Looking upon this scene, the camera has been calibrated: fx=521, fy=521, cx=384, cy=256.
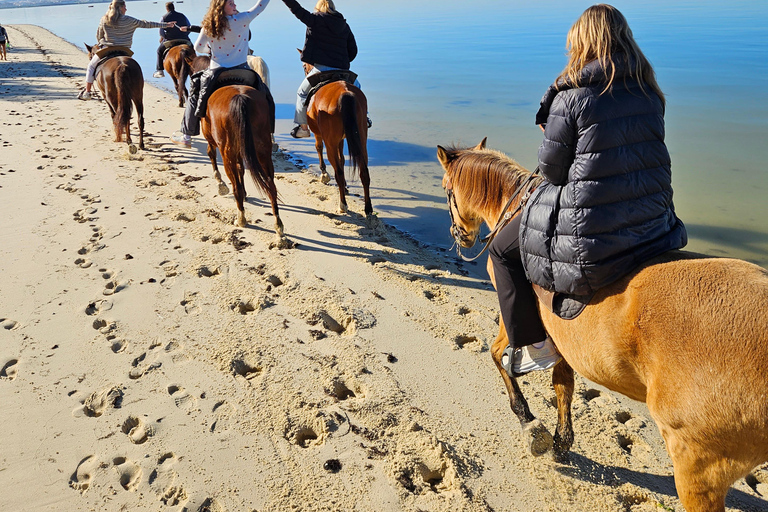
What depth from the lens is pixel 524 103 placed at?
12.4 m

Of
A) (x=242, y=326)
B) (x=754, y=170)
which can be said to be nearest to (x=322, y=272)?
(x=242, y=326)

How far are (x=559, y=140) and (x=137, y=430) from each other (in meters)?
2.93

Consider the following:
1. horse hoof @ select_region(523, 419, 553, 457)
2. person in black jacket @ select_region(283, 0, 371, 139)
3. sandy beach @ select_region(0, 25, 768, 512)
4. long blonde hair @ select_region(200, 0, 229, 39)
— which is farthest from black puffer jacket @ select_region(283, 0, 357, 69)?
horse hoof @ select_region(523, 419, 553, 457)

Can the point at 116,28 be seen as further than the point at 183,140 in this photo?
Yes

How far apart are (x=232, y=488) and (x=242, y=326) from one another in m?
1.66

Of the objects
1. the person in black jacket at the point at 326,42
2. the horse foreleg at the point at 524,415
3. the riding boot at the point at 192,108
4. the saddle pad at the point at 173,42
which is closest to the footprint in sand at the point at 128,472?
the horse foreleg at the point at 524,415

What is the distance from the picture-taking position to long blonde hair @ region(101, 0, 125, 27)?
363 inches

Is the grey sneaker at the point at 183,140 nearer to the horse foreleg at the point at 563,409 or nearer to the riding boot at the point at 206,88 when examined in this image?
the riding boot at the point at 206,88

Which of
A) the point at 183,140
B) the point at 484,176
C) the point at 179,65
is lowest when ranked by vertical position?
the point at 183,140

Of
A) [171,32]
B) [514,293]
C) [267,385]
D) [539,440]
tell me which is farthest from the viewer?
[171,32]

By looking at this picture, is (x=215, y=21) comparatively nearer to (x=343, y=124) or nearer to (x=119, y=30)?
(x=343, y=124)

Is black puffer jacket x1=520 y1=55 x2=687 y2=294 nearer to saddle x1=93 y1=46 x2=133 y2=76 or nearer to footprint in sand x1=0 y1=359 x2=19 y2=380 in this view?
footprint in sand x1=0 y1=359 x2=19 y2=380

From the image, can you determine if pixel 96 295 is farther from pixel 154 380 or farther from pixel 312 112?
pixel 312 112

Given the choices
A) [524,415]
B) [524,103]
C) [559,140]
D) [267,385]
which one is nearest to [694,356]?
[559,140]
